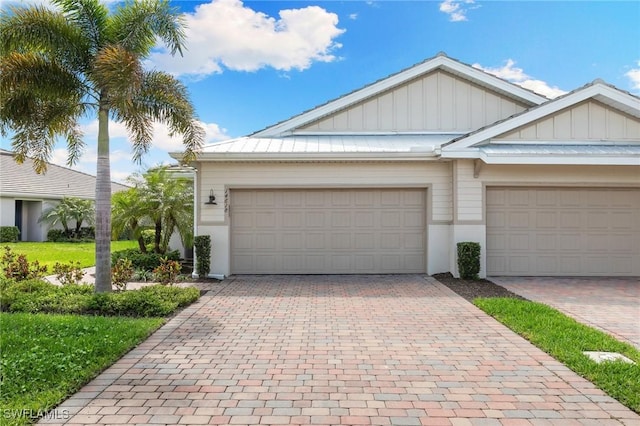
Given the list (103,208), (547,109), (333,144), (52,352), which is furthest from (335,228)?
(52,352)

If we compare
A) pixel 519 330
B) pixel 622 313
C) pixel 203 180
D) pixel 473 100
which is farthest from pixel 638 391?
pixel 473 100

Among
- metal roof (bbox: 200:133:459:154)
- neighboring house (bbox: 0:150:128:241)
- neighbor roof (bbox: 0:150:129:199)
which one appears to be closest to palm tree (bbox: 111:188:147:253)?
metal roof (bbox: 200:133:459:154)

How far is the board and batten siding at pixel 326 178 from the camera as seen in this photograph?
10.4 meters

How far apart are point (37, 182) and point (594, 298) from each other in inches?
1087

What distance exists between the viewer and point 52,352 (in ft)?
15.0

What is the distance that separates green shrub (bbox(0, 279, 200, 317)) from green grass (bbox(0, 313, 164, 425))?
15.4 inches

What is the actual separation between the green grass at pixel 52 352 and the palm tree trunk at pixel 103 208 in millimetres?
1376

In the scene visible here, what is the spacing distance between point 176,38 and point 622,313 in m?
9.42

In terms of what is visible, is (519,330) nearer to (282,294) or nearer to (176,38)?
(282,294)

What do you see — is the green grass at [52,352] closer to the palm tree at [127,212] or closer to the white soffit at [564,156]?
the palm tree at [127,212]

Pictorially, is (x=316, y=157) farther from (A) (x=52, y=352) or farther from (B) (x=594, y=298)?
(A) (x=52, y=352)

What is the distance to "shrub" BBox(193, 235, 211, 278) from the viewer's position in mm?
10125

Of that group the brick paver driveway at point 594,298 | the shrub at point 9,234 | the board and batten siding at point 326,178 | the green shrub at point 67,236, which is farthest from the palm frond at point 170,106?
the shrub at point 9,234

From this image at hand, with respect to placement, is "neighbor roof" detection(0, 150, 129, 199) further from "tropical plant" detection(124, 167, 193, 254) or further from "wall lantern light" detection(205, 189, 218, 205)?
"wall lantern light" detection(205, 189, 218, 205)
